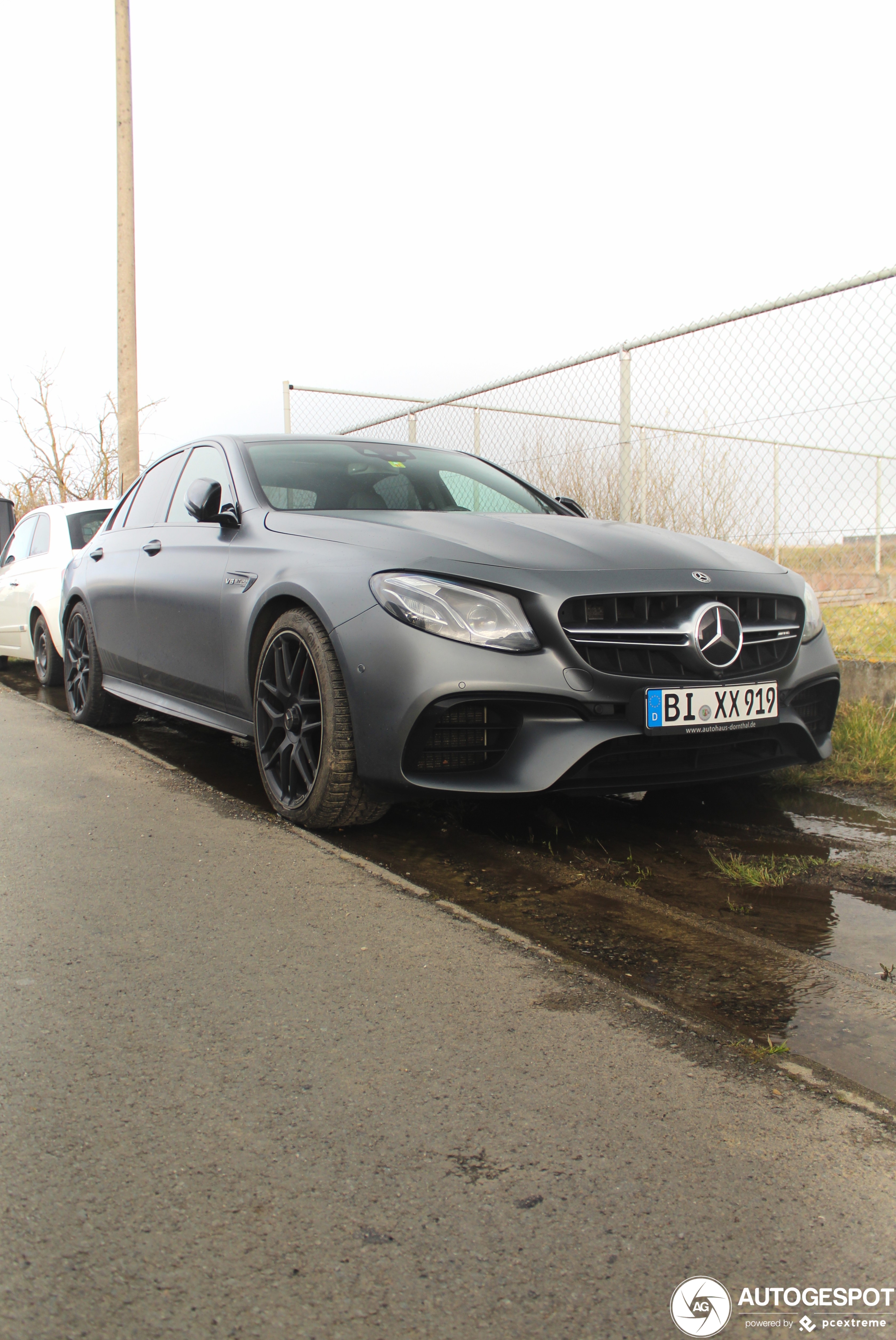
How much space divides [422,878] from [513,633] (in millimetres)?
802

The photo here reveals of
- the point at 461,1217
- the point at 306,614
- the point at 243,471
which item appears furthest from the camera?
the point at 243,471

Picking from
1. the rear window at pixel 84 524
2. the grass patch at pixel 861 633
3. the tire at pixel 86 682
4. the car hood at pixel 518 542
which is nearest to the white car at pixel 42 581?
the rear window at pixel 84 524

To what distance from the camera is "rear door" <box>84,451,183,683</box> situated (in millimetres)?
5484

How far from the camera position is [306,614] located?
3770mm

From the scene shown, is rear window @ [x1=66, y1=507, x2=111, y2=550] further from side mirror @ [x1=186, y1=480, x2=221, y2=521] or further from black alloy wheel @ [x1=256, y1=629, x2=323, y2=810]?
black alloy wheel @ [x1=256, y1=629, x2=323, y2=810]

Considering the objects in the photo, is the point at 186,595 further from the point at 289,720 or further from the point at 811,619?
the point at 811,619

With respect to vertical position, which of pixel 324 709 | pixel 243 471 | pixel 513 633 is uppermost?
pixel 243 471

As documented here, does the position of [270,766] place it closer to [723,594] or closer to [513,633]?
[513,633]

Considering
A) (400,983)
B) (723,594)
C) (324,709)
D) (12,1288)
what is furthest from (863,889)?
(12,1288)

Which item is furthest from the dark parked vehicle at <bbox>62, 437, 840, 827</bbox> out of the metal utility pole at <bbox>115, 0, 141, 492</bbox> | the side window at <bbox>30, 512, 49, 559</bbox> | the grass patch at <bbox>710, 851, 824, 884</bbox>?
the metal utility pole at <bbox>115, 0, 141, 492</bbox>

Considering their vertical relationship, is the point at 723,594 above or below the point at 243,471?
below

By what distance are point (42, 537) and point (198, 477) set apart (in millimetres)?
4078

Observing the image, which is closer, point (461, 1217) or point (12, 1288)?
point (12, 1288)

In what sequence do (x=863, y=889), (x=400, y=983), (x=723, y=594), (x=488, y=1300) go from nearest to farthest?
(x=488, y=1300) → (x=400, y=983) → (x=863, y=889) → (x=723, y=594)
